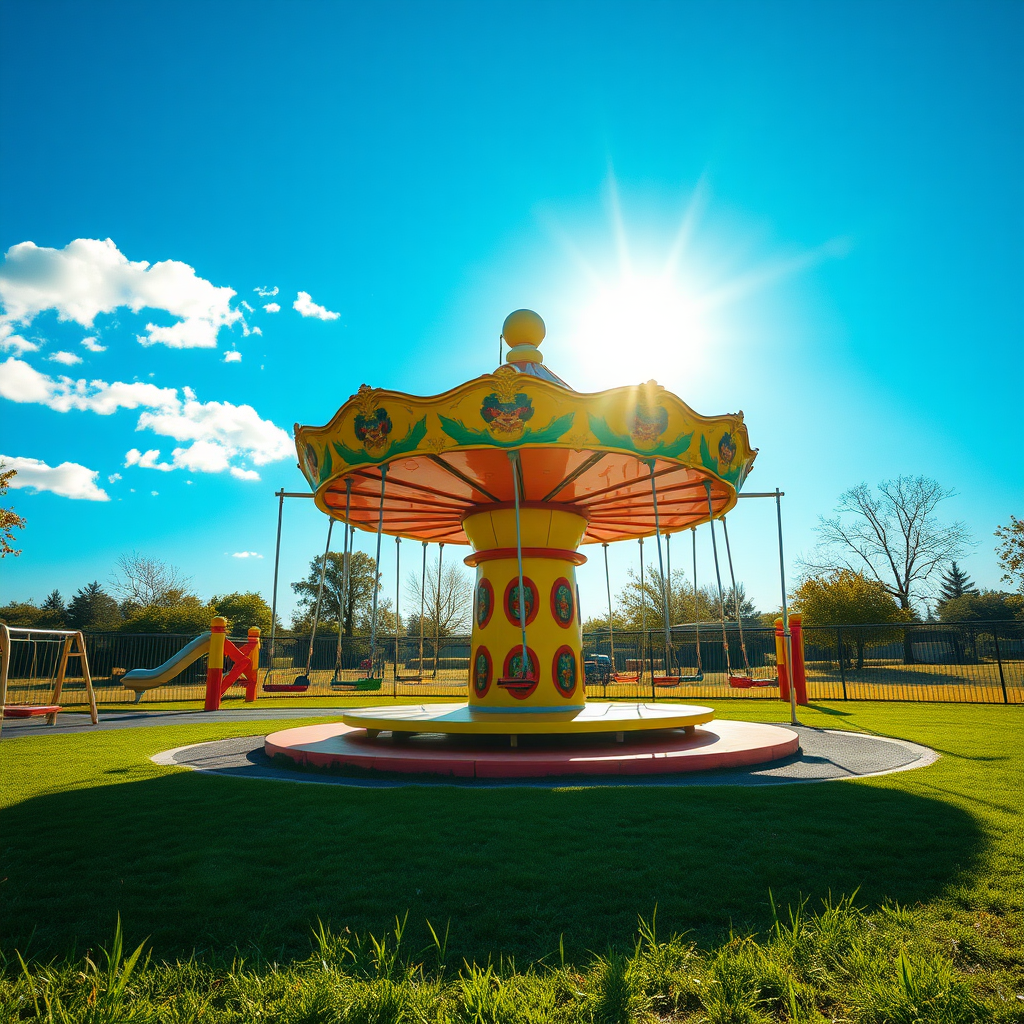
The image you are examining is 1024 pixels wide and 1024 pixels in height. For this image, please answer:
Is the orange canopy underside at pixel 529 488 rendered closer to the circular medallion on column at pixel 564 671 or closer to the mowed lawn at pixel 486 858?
the circular medallion on column at pixel 564 671

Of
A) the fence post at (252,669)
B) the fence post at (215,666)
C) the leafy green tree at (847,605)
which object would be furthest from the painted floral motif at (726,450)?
the leafy green tree at (847,605)

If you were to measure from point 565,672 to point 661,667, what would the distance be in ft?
59.4

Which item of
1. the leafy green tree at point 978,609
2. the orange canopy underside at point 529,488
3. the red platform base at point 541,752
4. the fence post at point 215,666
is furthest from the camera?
the leafy green tree at point 978,609

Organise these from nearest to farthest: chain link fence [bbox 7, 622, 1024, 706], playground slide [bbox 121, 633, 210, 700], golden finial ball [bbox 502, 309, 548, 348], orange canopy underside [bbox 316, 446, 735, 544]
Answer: orange canopy underside [bbox 316, 446, 735, 544], golden finial ball [bbox 502, 309, 548, 348], playground slide [bbox 121, 633, 210, 700], chain link fence [bbox 7, 622, 1024, 706]

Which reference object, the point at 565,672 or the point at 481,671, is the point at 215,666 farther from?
the point at 565,672

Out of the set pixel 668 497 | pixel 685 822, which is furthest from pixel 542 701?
pixel 685 822

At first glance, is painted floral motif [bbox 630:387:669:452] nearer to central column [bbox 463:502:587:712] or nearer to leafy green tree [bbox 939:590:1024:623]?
central column [bbox 463:502:587:712]

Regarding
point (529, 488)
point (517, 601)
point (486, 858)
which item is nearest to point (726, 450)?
point (529, 488)

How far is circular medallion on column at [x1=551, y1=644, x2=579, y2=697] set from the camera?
10789mm

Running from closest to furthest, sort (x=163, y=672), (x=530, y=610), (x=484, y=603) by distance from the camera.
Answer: (x=530, y=610) → (x=484, y=603) → (x=163, y=672)

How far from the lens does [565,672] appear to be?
10914 millimetres

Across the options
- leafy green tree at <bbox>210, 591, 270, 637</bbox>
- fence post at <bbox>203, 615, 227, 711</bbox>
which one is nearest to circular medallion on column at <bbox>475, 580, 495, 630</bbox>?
fence post at <bbox>203, 615, 227, 711</bbox>

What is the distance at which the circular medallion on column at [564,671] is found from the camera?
35.4 ft

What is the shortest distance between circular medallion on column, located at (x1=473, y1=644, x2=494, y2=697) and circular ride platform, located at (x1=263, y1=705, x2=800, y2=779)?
1.00 m
